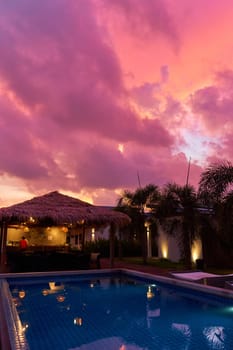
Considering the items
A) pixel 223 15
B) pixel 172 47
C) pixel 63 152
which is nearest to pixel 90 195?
pixel 63 152

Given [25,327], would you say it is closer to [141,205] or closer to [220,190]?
[220,190]

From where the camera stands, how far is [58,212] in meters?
15.0

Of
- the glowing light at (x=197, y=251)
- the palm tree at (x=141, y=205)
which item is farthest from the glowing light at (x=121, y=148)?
the glowing light at (x=197, y=251)

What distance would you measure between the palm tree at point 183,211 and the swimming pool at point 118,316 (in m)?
3.50

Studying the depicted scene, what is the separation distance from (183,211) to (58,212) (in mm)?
5720

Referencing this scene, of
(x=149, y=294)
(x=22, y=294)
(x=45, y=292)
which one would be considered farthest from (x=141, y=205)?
(x=22, y=294)

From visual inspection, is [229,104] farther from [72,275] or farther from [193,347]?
[193,347]

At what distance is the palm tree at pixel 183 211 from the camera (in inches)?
573

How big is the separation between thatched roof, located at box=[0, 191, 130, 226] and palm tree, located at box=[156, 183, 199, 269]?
2061 mm

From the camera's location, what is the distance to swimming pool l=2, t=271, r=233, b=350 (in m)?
5.61

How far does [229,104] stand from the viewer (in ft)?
48.7

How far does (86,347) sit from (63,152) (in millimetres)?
14701

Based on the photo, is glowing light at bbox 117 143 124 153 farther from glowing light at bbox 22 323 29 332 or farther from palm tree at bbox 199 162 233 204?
glowing light at bbox 22 323 29 332

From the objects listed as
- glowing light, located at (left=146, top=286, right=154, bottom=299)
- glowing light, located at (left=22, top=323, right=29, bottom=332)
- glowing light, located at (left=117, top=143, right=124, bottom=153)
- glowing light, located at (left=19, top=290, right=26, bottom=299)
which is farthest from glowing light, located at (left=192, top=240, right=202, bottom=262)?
glowing light, located at (left=22, top=323, right=29, bottom=332)
